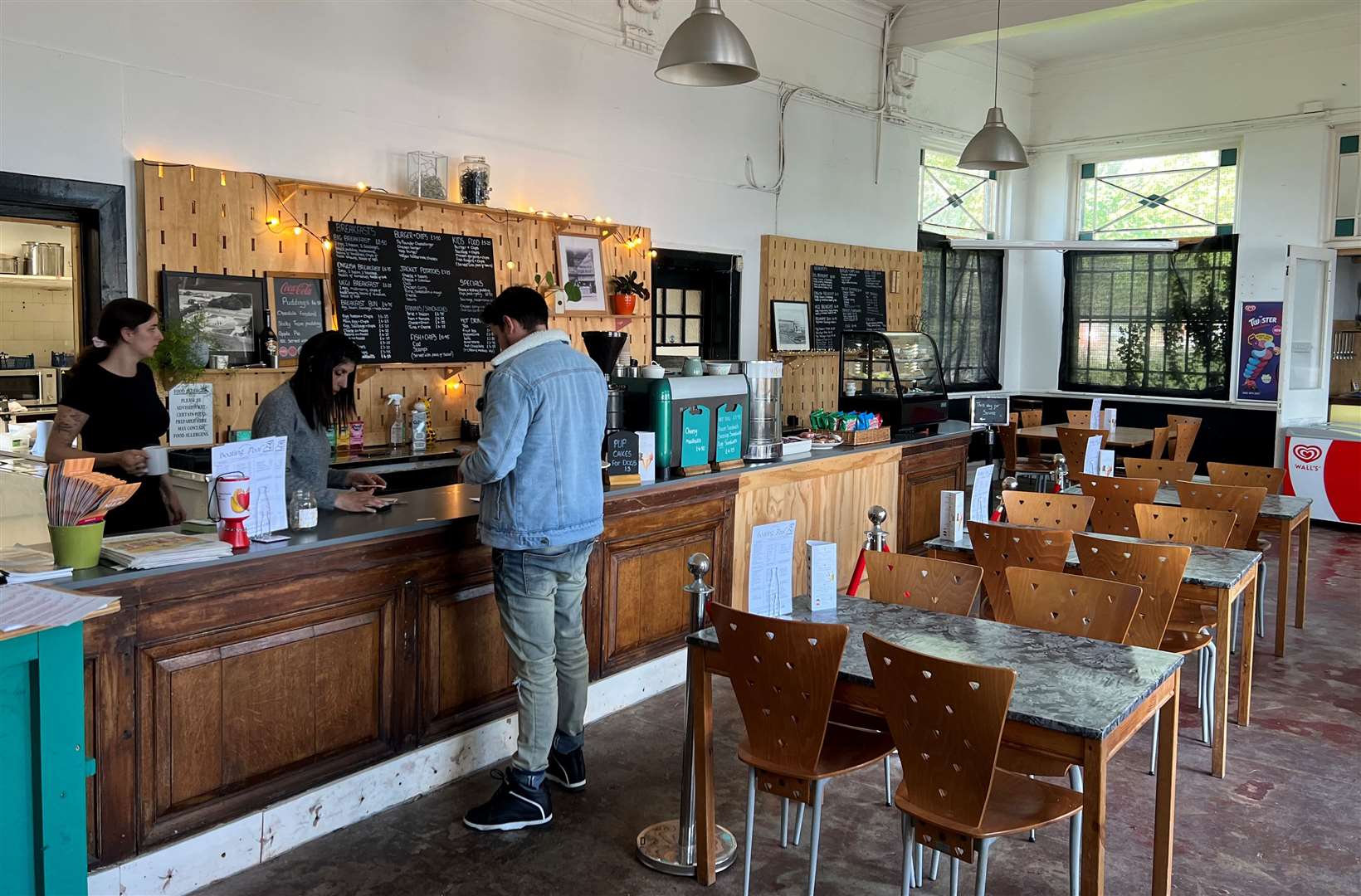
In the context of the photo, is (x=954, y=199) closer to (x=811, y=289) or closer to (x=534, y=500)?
(x=811, y=289)

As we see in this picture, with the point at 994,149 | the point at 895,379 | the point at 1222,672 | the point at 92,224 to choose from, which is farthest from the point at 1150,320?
the point at 92,224

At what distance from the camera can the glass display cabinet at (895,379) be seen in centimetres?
664

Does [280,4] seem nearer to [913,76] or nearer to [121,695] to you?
[121,695]

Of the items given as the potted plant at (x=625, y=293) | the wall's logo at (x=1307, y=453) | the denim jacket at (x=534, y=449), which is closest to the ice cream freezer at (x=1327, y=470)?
the wall's logo at (x=1307, y=453)

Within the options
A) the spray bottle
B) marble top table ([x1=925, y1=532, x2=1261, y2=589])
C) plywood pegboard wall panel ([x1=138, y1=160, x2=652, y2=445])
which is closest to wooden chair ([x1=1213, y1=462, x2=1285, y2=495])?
marble top table ([x1=925, y1=532, x2=1261, y2=589])

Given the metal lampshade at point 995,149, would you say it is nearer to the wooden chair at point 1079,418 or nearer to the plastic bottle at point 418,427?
the wooden chair at point 1079,418

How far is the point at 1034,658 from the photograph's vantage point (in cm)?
288

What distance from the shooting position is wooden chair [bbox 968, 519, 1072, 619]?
4.27 meters

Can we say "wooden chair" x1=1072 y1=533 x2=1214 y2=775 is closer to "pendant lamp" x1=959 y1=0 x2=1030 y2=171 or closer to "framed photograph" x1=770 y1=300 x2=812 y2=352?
"pendant lamp" x1=959 y1=0 x2=1030 y2=171

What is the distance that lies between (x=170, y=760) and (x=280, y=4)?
3.82 meters

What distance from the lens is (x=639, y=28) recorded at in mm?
7004

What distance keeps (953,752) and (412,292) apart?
4336 mm

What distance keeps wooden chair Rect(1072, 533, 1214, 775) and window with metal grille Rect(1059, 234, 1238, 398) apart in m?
6.65

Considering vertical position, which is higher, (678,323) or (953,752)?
(678,323)
